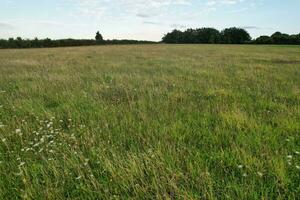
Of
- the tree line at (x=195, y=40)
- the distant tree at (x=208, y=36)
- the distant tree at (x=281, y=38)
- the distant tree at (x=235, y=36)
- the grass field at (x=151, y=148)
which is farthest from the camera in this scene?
the distant tree at (x=235, y=36)

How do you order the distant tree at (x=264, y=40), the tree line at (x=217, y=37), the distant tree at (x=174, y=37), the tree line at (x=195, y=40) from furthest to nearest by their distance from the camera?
the distant tree at (x=174, y=37) < the tree line at (x=217, y=37) < the distant tree at (x=264, y=40) < the tree line at (x=195, y=40)

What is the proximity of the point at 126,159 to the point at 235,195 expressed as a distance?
1367 millimetres

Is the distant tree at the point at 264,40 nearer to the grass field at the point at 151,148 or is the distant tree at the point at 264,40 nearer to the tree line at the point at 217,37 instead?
the tree line at the point at 217,37

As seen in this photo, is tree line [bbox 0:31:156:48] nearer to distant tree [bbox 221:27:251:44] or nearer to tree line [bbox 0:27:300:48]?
tree line [bbox 0:27:300:48]

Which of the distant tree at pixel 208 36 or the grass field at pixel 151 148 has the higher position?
the distant tree at pixel 208 36

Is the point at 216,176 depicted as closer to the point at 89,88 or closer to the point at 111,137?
the point at 111,137

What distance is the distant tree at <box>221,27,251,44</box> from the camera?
119938 millimetres

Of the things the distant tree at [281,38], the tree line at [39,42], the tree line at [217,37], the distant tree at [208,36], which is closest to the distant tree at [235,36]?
the tree line at [217,37]

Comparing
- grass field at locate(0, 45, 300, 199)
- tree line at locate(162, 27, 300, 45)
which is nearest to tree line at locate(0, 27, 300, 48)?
tree line at locate(162, 27, 300, 45)

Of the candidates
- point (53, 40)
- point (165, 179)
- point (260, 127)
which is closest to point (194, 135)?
point (260, 127)

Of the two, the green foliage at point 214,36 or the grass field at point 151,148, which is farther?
the green foliage at point 214,36

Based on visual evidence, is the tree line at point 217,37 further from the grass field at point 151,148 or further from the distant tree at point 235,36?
the grass field at point 151,148

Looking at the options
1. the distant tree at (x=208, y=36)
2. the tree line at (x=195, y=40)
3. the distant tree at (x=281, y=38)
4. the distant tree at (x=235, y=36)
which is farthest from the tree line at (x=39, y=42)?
the distant tree at (x=281, y=38)

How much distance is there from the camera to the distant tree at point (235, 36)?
120m
